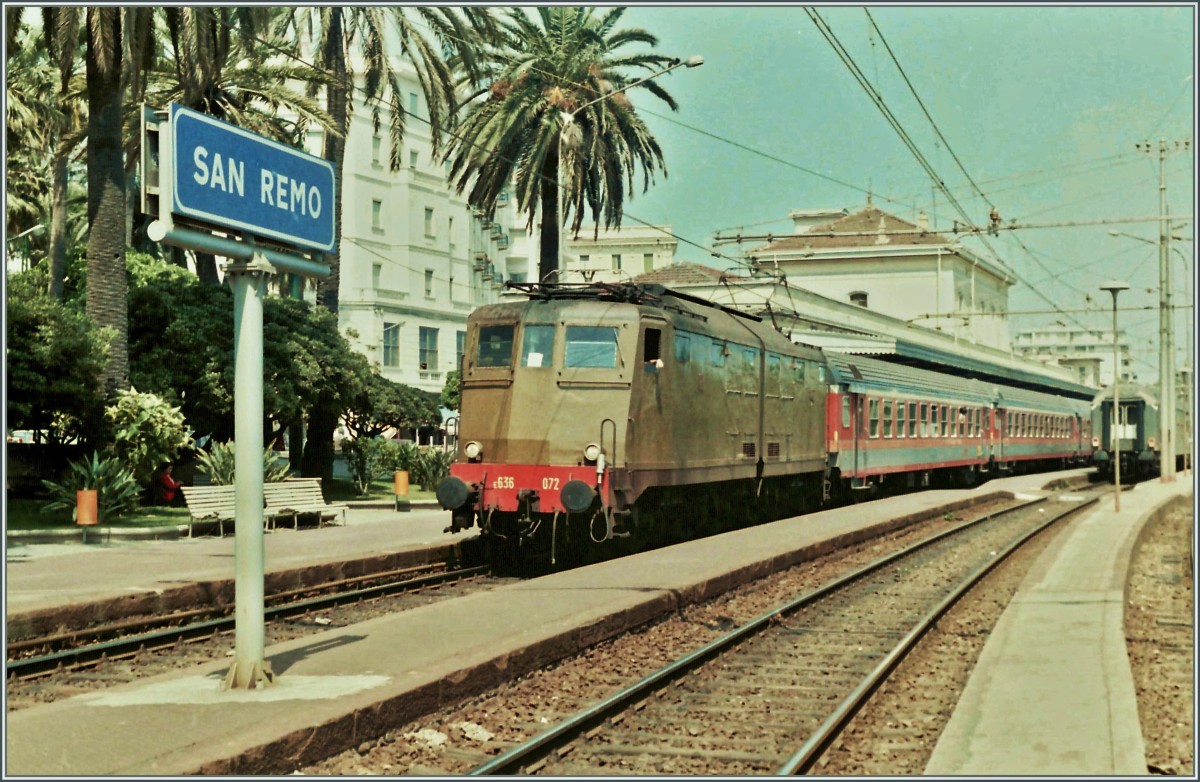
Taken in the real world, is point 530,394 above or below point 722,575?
above

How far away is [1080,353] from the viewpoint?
161875 mm

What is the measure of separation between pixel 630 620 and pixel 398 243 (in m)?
58.0

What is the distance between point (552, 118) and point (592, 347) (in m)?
16.9

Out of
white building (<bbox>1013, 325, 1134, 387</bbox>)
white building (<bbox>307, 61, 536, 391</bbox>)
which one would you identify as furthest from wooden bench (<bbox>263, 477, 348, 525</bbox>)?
white building (<bbox>1013, 325, 1134, 387</bbox>)

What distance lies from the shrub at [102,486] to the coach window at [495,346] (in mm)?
7132

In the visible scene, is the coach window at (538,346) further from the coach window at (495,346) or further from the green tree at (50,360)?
the green tree at (50,360)

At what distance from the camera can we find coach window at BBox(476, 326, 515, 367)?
1772 cm

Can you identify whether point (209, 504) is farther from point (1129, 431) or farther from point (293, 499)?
point (1129, 431)

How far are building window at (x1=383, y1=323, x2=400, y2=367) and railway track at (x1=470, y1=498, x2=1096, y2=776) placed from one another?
51.8 m

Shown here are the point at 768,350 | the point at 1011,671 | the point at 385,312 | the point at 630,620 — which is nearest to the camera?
the point at 1011,671

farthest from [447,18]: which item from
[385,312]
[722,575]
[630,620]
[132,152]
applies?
[385,312]

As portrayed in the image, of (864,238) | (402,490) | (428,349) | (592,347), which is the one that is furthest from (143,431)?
(864,238)

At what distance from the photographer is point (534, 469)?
16609 millimetres

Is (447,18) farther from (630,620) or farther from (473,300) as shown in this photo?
(473,300)
